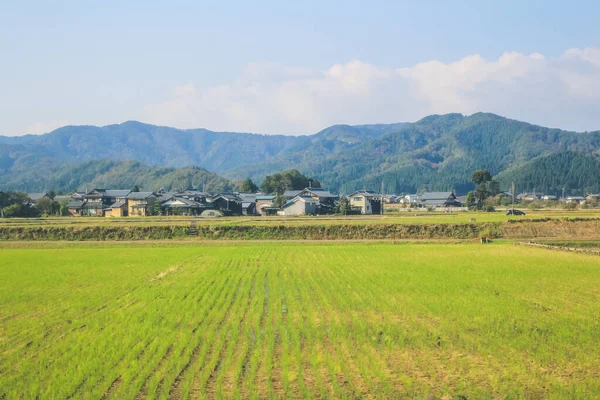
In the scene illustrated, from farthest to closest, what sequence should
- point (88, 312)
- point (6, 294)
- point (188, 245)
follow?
point (188, 245) → point (6, 294) → point (88, 312)

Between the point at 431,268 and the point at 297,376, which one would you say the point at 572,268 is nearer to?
the point at 431,268

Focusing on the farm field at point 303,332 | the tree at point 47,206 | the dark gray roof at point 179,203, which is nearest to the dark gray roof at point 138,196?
the dark gray roof at point 179,203

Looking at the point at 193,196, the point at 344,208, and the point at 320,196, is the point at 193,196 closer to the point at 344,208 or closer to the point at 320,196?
the point at 320,196

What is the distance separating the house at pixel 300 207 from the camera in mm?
67688

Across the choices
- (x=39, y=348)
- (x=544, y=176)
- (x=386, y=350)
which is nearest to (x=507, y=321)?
(x=386, y=350)

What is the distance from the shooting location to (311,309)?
12.6 metres

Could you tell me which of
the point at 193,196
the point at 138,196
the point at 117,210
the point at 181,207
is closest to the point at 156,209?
the point at 181,207

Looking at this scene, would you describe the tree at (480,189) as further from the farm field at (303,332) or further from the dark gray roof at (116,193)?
the farm field at (303,332)

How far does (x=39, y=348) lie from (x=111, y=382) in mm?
2527

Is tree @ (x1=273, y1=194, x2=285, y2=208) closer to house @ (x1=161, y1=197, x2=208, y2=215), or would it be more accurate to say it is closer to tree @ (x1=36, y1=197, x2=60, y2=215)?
house @ (x1=161, y1=197, x2=208, y2=215)

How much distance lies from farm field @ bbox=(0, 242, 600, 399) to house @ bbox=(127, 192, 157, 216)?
5344 cm

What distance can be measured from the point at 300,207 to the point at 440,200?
1540 inches

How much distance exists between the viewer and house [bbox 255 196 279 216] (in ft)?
247

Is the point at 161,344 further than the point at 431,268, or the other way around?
the point at 431,268
